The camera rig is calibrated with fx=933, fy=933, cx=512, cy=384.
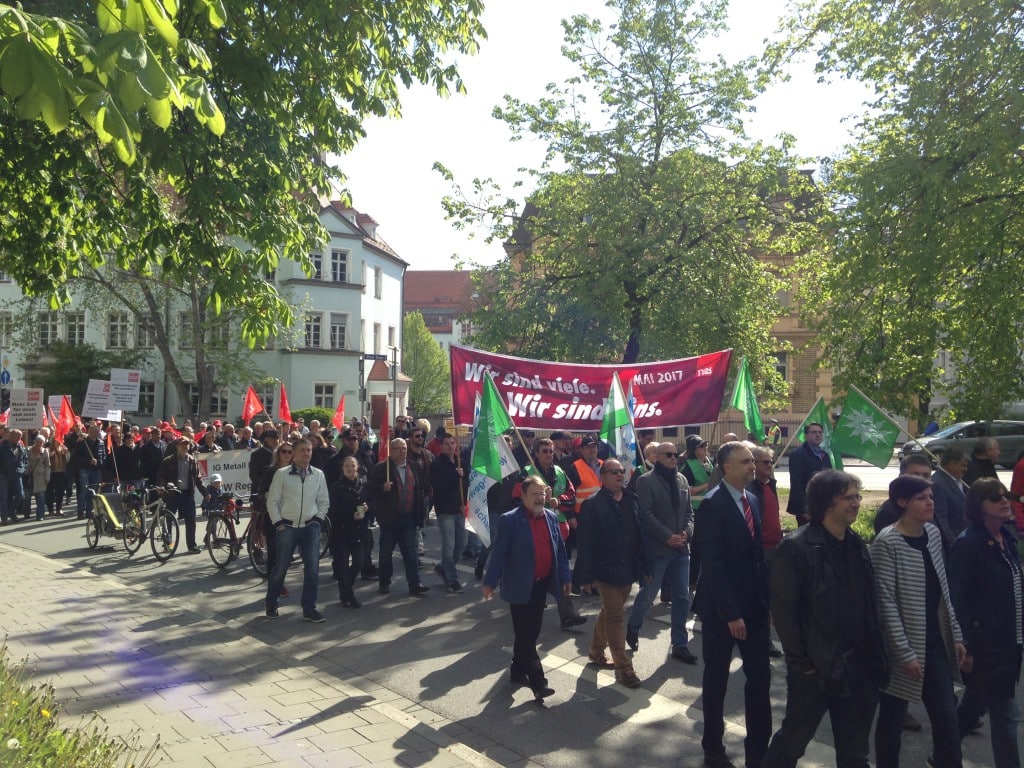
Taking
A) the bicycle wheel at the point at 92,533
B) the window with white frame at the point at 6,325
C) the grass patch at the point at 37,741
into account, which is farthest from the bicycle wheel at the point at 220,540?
the window with white frame at the point at 6,325

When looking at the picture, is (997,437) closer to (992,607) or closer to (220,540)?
(220,540)

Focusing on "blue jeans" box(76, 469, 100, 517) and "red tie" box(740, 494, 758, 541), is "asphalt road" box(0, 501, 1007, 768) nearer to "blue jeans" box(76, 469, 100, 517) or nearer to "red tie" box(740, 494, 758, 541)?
"red tie" box(740, 494, 758, 541)

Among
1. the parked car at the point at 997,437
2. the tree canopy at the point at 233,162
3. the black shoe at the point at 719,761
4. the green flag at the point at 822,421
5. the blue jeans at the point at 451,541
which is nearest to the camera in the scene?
the black shoe at the point at 719,761

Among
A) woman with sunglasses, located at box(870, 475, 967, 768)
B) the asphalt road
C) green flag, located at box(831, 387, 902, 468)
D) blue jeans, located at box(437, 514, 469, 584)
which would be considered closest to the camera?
woman with sunglasses, located at box(870, 475, 967, 768)

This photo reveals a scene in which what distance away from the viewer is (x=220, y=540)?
12.2 meters

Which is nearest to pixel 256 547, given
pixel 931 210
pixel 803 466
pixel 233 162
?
pixel 233 162

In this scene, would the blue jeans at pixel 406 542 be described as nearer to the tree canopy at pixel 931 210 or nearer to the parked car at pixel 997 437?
the tree canopy at pixel 931 210

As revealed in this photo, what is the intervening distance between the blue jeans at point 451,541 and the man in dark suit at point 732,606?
5.47 m

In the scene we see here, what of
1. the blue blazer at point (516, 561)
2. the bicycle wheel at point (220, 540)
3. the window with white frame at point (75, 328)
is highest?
the window with white frame at point (75, 328)

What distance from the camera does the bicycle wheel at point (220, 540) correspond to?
1218 centimetres

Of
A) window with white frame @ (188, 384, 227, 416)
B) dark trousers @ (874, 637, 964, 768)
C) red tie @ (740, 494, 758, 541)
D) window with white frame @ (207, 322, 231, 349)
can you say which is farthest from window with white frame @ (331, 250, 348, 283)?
dark trousers @ (874, 637, 964, 768)

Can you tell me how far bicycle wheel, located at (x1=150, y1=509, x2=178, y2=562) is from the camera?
13.0 meters

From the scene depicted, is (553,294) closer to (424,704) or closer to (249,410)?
(249,410)

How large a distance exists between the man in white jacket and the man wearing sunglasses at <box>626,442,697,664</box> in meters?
3.25
